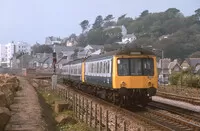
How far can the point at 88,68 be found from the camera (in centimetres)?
3019

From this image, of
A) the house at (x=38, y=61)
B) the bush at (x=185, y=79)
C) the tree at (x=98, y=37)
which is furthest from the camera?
the tree at (x=98, y=37)

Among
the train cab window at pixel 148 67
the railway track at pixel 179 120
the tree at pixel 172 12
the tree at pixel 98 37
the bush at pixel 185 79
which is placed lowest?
the railway track at pixel 179 120

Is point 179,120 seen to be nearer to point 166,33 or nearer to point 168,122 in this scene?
point 168,122

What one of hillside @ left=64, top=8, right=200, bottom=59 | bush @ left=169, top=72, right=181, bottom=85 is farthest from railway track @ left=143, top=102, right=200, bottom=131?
hillside @ left=64, top=8, right=200, bottom=59

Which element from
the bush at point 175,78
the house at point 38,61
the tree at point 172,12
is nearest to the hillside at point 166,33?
the tree at point 172,12

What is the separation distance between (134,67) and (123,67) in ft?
1.87

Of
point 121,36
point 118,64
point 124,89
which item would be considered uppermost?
point 121,36

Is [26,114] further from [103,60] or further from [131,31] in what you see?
[131,31]

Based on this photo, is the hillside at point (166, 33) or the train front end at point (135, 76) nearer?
the train front end at point (135, 76)

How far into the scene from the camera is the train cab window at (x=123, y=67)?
20.9m

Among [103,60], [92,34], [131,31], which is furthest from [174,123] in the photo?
[131,31]

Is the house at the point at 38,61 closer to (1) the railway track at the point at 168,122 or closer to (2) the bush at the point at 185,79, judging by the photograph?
(2) the bush at the point at 185,79

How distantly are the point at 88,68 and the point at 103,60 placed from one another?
6.30 meters

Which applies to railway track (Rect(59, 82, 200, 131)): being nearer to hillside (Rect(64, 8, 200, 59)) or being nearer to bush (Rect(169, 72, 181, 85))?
bush (Rect(169, 72, 181, 85))
